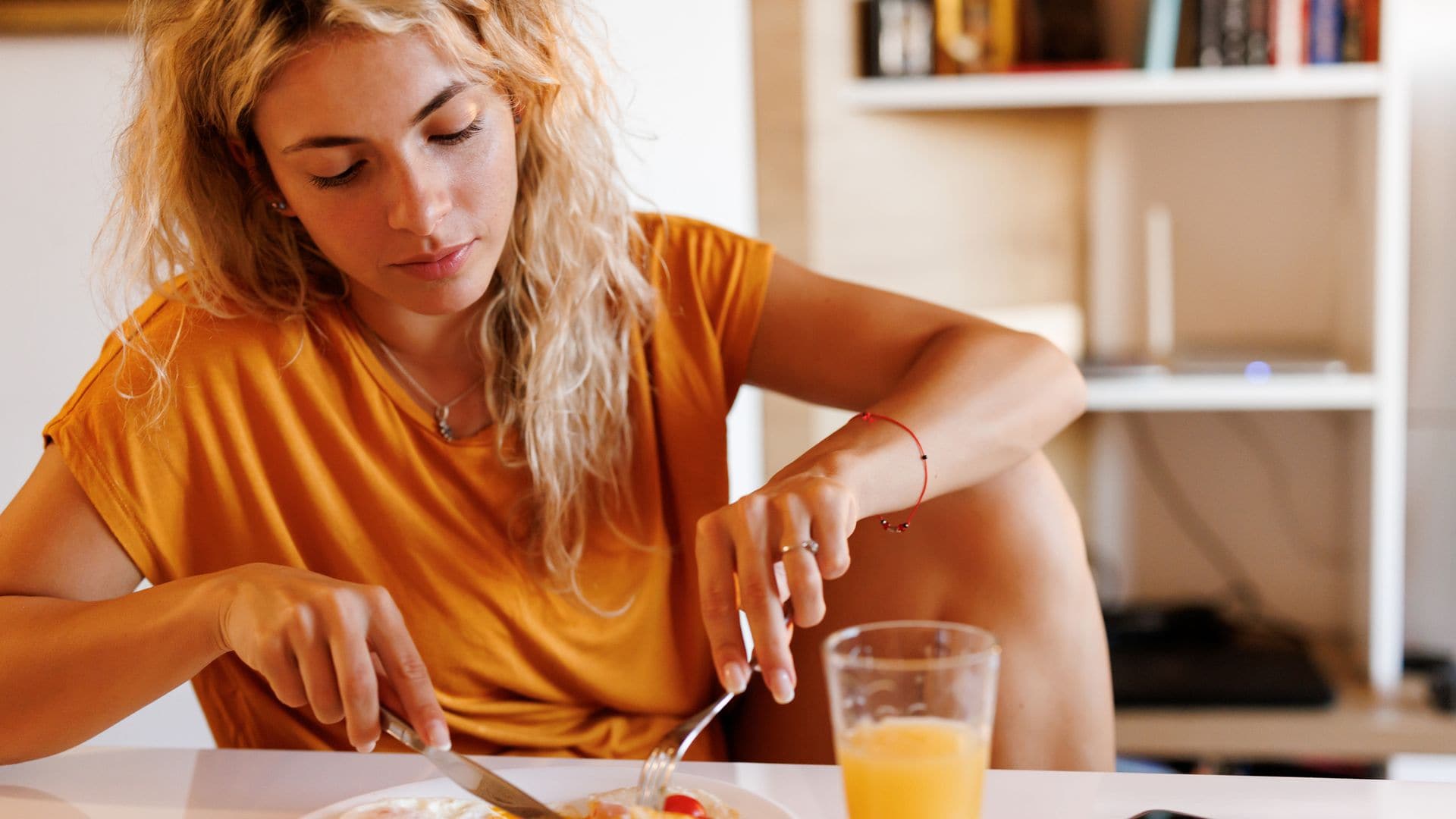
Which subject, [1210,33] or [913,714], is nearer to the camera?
[913,714]

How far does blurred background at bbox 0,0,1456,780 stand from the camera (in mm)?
1960

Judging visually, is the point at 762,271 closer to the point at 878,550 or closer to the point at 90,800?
the point at 878,550

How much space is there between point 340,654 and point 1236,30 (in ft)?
5.88

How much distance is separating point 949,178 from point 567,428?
1334 mm

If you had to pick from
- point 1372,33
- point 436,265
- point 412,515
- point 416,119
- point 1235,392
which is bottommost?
point 1235,392

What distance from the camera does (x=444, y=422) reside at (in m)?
1.11

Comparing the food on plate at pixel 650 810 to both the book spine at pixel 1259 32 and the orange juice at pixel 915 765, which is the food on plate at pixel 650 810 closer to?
the orange juice at pixel 915 765

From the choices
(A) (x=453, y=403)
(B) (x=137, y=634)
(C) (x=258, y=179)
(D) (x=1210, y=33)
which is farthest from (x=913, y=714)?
(D) (x=1210, y=33)

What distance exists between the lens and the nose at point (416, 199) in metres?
0.94

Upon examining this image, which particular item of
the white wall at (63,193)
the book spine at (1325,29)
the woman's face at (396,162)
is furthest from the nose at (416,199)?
the book spine at (1325,29)

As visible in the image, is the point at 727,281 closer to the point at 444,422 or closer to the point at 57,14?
the point at 444,422

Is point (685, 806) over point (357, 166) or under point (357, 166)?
under

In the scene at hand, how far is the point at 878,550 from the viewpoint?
1.11m

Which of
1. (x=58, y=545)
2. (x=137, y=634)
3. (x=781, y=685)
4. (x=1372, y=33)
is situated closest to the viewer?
(x=781, y=685)
